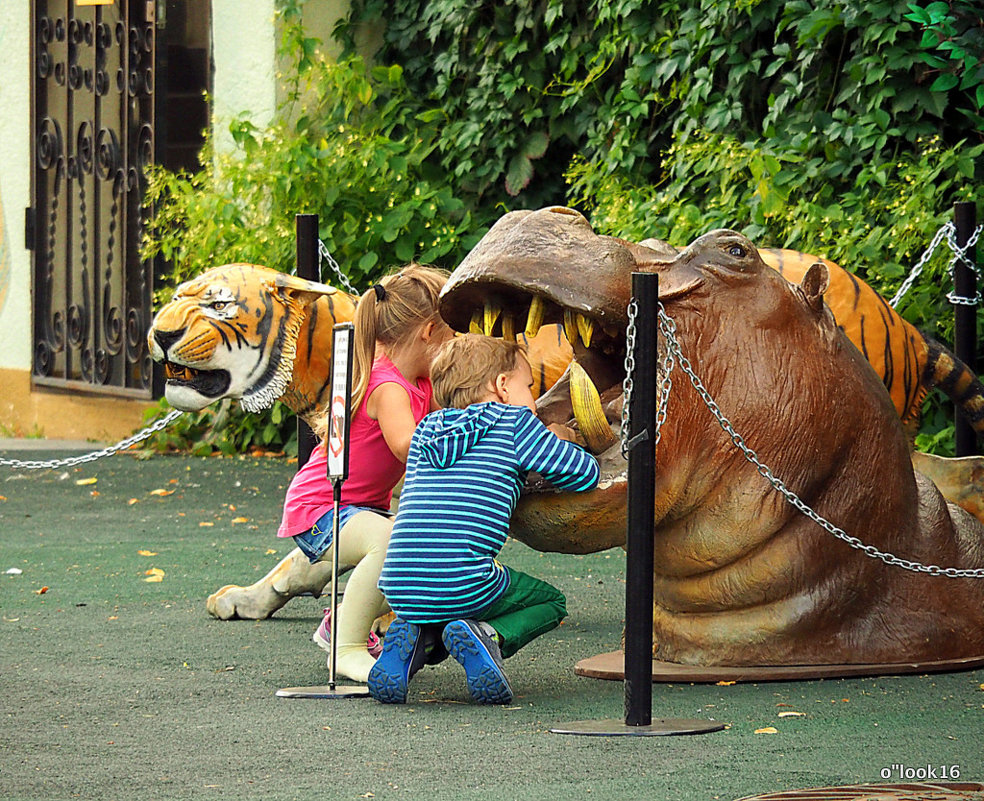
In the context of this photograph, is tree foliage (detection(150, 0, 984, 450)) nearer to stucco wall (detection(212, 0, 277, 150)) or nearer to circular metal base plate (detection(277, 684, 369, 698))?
stucco wall (detection(212, 0, 277, 150))

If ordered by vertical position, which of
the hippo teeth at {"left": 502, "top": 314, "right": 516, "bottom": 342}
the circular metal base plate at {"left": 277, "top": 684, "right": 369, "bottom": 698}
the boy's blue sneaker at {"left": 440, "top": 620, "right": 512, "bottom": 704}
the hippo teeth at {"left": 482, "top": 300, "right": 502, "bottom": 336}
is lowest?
Answer: the circular metal base plate at {"left": 277, "top": 684, "right": 369, "bottom": 698}

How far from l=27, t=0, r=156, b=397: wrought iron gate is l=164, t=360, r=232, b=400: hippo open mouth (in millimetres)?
5909

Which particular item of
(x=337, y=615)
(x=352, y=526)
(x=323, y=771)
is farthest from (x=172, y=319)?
(x=323, y=771)

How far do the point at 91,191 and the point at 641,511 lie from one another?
355 inches

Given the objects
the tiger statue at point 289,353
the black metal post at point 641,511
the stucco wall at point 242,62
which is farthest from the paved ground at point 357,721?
the stucco wall at point 242,62

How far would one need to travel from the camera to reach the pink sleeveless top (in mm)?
4797

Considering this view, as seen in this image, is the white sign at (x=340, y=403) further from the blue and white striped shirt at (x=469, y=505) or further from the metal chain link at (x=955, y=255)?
the metal chain link at (x=955, y=255)

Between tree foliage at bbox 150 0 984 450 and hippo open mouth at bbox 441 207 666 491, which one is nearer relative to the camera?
hippo open mouth at bbox 441 207 666 491

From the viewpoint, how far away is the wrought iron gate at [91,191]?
11.3m

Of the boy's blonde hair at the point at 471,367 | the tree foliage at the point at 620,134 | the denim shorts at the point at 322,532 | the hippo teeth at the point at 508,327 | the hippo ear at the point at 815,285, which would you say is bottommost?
the denim shorts at the point at 322,532

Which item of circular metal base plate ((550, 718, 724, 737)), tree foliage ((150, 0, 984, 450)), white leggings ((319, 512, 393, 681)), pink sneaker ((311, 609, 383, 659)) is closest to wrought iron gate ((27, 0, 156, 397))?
tree foliage ((150, 0, 984, 450))

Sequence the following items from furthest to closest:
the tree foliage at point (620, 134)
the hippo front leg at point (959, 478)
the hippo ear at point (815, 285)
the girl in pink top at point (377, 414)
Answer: the tree foliage at point (620, 134), the hippo front leg at point (959, 478), the girl in pink top at point (377, 414), the hippo ear at point (815, 285)

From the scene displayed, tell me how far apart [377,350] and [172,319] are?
78 cm

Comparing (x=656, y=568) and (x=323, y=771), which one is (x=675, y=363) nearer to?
(x=656, y=568)
